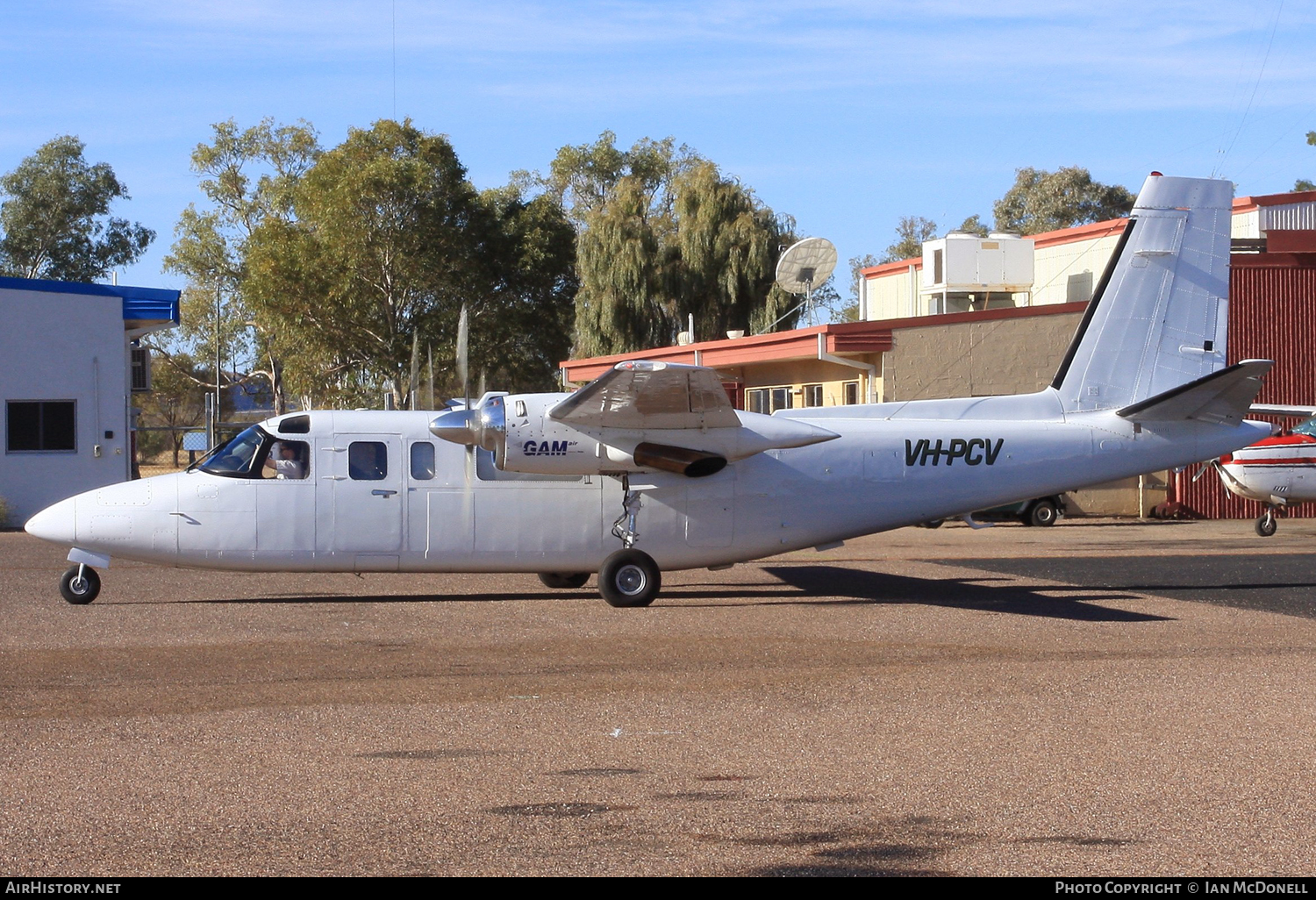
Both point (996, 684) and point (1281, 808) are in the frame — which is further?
point (996, 684)

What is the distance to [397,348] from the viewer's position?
4478cm

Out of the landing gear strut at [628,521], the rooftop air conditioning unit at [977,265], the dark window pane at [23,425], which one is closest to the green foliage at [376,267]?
the dark window pane at [23,425]

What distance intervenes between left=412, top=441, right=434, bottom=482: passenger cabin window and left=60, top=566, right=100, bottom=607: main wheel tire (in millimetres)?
3521

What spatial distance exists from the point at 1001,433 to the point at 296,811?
10.7 meters

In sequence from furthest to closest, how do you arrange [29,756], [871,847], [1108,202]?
[1108,202], [29,756], [871,847]

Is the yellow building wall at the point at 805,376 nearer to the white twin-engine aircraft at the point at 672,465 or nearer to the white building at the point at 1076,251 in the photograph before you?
the white building at the point at 1076,251

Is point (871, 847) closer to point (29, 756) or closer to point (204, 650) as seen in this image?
point (29, 756)

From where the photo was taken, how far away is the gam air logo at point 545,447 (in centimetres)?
1349

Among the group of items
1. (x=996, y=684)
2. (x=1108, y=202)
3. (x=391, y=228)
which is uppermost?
(x=1108, y=202)

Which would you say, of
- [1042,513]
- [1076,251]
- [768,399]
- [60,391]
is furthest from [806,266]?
[60,391]

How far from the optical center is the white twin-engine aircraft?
13.5m

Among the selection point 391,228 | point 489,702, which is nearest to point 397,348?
point 391,228

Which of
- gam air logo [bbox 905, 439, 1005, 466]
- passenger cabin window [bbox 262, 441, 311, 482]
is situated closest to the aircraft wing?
gam air logo [bbox 905, 439, 1005, 466]

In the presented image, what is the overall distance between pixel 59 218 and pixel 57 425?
47104mm
